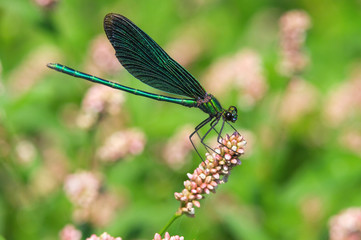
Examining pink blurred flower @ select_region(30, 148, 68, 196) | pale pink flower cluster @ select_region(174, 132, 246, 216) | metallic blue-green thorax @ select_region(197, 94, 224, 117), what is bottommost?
pale pink flower cluster @ select_region(174, 132, 246, 216)

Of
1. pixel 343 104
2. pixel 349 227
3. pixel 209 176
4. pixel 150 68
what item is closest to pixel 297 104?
pixel 343 104

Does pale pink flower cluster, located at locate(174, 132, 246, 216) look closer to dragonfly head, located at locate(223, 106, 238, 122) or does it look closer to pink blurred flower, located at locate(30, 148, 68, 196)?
dragonfly head, located at locate(223, 106, 238, 122)

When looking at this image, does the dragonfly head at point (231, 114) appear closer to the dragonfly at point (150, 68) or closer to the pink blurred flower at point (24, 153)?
the dragonfly at point (150, 68)

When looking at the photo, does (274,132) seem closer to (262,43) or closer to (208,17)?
(262,43)

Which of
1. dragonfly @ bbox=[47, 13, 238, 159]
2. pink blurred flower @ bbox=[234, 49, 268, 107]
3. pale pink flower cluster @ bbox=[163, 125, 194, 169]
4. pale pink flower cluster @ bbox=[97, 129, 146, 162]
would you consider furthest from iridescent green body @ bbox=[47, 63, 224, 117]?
pink blurred flower @ bbox=[234, 49, 268, 107]

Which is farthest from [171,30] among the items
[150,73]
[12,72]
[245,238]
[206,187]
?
[206,187]

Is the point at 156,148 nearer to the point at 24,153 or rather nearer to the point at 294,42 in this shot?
the point at 24,153
